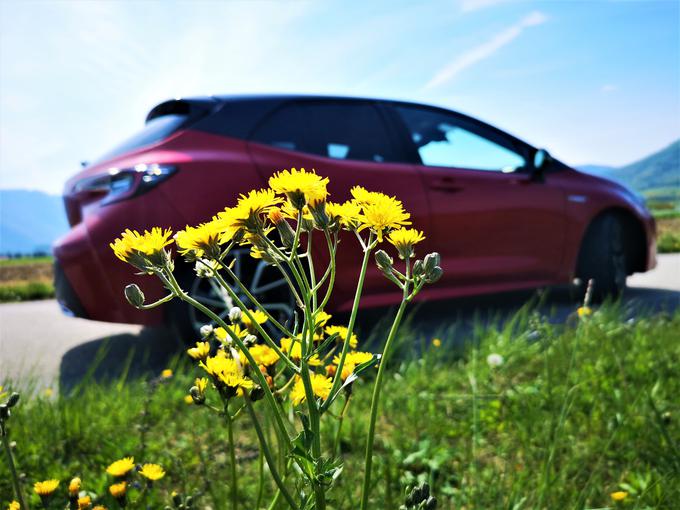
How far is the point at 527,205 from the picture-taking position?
3977 millimetres

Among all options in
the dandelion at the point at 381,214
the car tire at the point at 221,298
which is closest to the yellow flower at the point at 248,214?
the dandelion at the point at 381,214

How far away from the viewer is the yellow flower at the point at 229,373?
33.5 inches

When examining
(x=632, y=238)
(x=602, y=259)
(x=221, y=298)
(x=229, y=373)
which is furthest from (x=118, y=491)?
(x=632, y=238)

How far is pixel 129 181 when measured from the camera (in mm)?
2785

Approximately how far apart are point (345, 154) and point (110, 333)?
2.08 metres

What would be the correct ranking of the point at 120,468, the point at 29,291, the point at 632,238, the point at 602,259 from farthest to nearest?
the point at 29,291 → the point at 632,238 → the point at 602,259 → the point at 120,468

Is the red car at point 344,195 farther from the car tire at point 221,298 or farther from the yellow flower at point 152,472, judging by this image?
the yellow flower at point 152,472

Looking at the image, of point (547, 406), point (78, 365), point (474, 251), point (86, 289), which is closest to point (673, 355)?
point (547, 406)

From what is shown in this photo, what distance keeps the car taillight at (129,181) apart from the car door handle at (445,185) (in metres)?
1.57

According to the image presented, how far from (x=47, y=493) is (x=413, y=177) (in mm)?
2686

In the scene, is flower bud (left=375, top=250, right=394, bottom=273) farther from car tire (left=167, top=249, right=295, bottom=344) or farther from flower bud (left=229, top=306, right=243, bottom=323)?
car tire (left=167, top=249, right=295, bottom=344)

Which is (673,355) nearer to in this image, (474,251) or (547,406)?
(547,406)

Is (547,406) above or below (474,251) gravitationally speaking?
below

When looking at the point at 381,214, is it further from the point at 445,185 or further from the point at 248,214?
the point at 445,185
